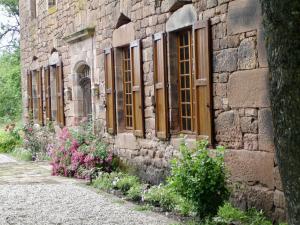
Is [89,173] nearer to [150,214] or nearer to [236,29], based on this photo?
[150,214]

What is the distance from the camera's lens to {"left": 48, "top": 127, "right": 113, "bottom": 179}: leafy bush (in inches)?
411

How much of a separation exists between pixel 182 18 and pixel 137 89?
188 centimetres

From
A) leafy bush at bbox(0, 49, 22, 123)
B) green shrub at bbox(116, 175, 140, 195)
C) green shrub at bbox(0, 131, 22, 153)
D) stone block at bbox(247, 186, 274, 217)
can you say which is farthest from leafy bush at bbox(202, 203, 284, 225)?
leafy bush at bbox(0, 49, 22, 123)

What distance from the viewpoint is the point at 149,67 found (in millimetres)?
9102

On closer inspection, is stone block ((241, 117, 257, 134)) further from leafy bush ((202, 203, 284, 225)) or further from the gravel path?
the gravel path

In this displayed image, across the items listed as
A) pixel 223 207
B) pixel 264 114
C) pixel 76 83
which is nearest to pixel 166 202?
pixel 223 207

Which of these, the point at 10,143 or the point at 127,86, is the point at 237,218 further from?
the point at 10,143

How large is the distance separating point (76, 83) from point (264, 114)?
709 centimetres

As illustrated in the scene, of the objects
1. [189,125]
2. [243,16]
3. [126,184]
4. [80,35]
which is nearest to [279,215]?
[243,16]

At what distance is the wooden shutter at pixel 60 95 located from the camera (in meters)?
13.5

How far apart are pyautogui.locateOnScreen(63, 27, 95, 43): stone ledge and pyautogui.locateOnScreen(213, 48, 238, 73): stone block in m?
4.76

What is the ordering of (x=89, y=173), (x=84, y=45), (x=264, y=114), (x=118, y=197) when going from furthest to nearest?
(x=84, y=45) < (x=89, y=173) < (x=118, y=197) < (x=264, y=114)

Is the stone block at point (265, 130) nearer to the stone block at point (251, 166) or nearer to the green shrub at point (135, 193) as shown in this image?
the stone block at point (251, 166)

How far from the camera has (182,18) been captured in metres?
7.94
